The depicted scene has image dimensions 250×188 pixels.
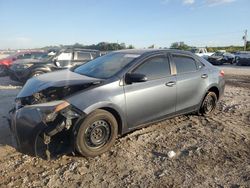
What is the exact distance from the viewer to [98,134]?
4.36 meters

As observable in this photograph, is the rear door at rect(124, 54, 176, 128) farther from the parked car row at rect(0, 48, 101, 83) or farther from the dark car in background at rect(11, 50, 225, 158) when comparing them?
the parked car row at rect(0, 48, 101, 83)

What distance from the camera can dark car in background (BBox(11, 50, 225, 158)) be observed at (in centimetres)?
398

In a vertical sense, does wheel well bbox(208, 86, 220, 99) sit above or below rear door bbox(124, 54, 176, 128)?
below

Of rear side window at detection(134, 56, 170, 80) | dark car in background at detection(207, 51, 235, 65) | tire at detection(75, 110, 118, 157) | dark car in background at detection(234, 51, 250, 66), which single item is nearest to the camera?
tire at detection(75, 110, 118, 157)

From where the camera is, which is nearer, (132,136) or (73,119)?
(73,119)

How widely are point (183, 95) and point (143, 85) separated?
1.16 meters

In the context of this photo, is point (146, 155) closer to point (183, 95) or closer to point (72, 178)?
point (72, 178)

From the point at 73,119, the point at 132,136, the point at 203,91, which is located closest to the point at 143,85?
the point at 132,136

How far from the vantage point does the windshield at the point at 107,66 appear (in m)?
4.84

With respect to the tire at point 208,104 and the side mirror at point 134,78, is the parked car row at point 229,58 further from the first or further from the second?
the side mirror at point 134,78

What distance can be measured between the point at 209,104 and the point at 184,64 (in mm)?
1357

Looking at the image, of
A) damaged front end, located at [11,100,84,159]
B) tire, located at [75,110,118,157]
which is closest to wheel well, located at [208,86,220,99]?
tire, located at [75,110,118,157]

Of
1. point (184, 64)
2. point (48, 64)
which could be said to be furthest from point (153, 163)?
point (48, 64)

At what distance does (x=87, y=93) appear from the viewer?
166 inches
